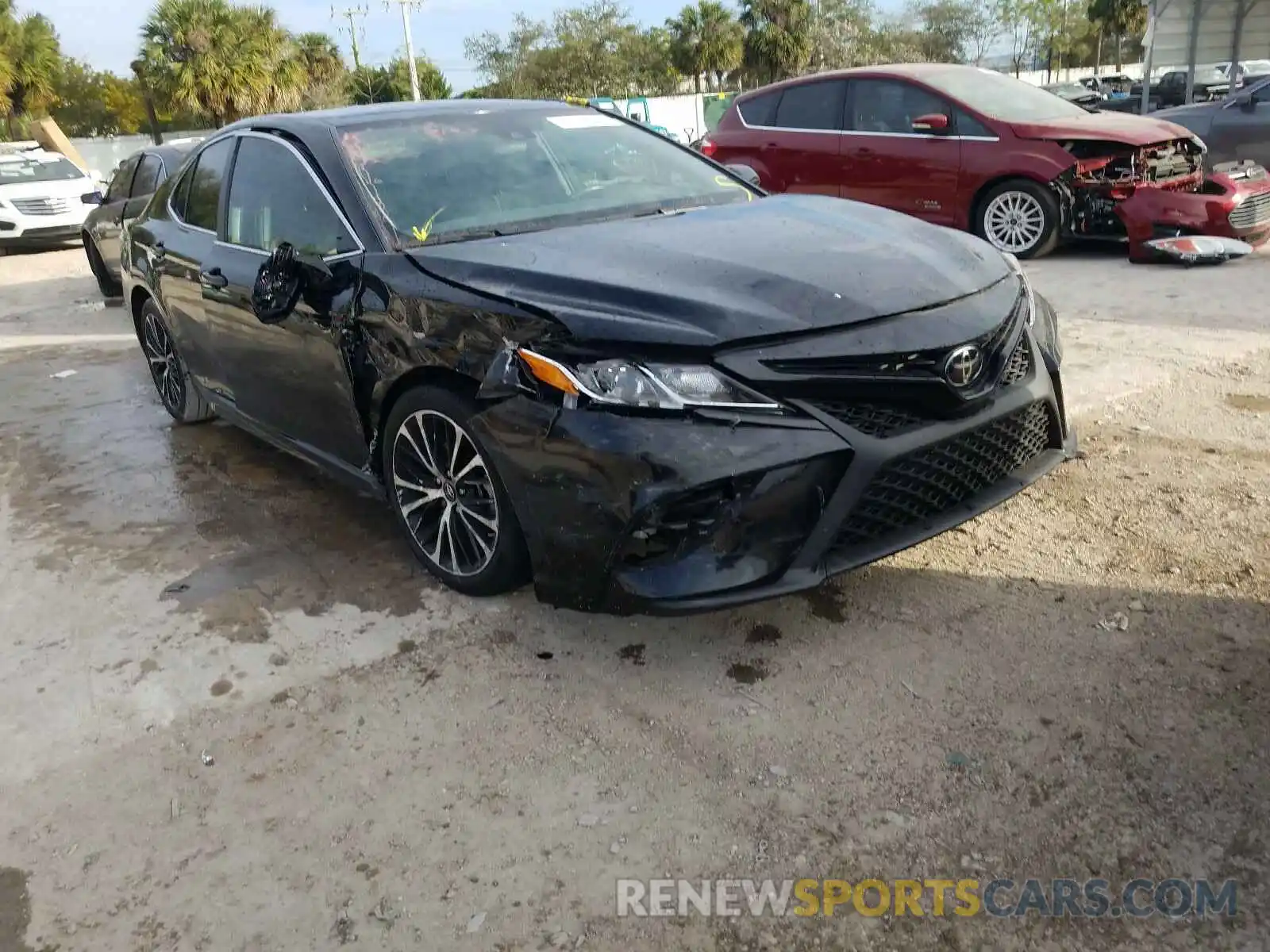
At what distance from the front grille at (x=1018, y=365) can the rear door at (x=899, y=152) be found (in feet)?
19.2

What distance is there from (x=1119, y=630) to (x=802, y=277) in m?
1.36

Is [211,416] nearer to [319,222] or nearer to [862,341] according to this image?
[319,222]

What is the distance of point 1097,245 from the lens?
8.86 meters

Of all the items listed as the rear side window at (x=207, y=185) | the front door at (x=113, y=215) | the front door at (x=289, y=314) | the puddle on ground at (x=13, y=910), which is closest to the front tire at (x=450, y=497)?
the front door at (x=289, y=314)

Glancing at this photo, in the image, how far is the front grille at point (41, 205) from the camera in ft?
50.8

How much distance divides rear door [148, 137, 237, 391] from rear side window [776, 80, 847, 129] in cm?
610

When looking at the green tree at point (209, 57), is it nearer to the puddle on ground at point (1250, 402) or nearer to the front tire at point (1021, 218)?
the front tire at point (1021, 218)

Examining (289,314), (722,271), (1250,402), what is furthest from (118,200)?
(1250,402)

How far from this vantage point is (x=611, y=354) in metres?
2.79

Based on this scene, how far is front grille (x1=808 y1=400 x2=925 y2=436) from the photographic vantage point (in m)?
2.77

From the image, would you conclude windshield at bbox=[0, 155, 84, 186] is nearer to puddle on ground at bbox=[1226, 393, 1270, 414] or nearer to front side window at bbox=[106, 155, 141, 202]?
front side window at bbox=[106, 155, 141, 202]

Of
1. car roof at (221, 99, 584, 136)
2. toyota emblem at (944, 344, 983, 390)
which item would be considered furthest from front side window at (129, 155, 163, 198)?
toyota emblem at (944, 344, 983, 390)

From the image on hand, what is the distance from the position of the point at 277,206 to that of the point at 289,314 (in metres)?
0.54

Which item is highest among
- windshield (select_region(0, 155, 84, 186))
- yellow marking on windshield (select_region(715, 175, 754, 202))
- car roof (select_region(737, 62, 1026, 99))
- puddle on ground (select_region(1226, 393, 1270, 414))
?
car roof (select_region(737, 62, 1026, 99))
